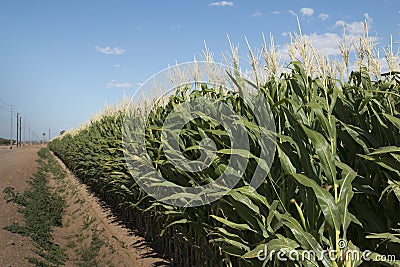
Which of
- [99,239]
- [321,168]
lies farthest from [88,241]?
[321,168]

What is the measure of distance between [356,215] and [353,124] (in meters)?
0.49

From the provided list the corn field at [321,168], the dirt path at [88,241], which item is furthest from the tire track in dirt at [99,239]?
the corn field at [321,168]

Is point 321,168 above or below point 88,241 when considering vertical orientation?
above

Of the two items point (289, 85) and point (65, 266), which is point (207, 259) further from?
point (65, 266)

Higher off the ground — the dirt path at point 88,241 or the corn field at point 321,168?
the corn field at point 321,168

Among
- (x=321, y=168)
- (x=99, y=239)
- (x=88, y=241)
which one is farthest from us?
(x=88, y=241)

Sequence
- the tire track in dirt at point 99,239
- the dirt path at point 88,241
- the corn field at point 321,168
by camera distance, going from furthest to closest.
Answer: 1. the tire track in dirt at point 99,239
2. the dirt path at point 88,241
3. the corn field at point 321,168

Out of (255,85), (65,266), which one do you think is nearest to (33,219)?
(65,266)

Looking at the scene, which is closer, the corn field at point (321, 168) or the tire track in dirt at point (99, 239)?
the corn field at point (321, 168)

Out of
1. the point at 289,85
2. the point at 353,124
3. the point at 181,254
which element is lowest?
the point at 181,254

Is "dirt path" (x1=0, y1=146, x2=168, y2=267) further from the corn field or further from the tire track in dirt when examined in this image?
the corn field

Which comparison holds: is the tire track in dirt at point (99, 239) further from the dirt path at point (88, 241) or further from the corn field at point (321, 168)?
the corn field at point (321, 168)

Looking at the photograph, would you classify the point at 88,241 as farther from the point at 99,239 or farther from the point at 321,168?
the point at 321,168

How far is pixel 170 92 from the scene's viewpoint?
4.62 meters
